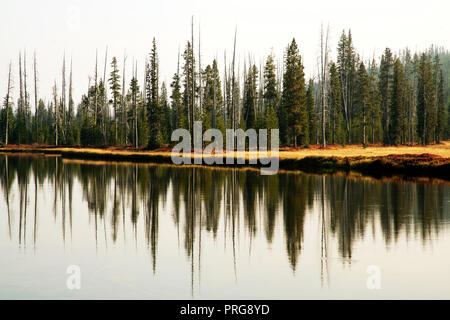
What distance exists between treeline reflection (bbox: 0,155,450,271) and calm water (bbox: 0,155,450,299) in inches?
2.2

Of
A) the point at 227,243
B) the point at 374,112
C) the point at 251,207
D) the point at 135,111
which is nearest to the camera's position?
the point at 227,243

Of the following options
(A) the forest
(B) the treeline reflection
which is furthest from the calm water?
(A) the forest

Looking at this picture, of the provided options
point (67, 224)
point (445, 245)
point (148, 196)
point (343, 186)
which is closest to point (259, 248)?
point (445, 245)

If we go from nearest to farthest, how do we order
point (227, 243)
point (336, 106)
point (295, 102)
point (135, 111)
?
1. point (227, 243)
2. point (295, 102)
3. point (135, 111)
4. point (336, 106)

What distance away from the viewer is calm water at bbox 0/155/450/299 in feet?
32.1

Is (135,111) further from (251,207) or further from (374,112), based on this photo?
(251,207)

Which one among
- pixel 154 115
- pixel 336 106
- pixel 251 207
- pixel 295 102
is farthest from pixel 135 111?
pixel 251 207

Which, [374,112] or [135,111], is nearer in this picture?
[135,111]

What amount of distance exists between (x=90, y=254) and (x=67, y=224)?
186 inches

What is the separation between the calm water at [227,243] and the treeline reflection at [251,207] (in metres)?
0.06

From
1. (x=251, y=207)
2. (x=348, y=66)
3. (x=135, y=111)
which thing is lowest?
(x=251, y=207)

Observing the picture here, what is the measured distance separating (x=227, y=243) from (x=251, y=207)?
641cm

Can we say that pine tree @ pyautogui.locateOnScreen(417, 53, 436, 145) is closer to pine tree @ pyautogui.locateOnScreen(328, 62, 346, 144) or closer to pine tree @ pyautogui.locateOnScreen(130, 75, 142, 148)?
pine tree @ pyautogui.locateOnScreen(328, 62, 346, 144)

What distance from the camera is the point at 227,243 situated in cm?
1378
